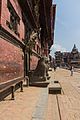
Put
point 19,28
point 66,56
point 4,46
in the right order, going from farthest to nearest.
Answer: point 66,56 < point 19,28 < point 4,46

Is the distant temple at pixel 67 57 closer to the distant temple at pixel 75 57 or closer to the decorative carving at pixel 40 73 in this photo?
the distant temple at pixel 75 57

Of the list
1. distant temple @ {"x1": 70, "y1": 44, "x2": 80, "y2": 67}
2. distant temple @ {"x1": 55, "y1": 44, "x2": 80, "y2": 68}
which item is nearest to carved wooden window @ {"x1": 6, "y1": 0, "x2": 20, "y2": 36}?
distant temple @ {"x1": 55, "y1": 44, "x2": 80, "y2": 68}

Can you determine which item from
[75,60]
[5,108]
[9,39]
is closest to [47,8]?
[9,39]

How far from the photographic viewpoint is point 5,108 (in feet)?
29.9

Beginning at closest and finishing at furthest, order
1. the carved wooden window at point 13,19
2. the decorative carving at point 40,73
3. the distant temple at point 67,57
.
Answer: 1. the carved wooden window at point 13,19
2. the decorative carving at point 40,73
3. the distant temple at point 67,57

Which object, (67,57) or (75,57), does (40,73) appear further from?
(67,57)

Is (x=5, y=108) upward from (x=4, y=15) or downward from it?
downward

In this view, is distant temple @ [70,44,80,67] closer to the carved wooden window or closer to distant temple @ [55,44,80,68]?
distant temple @ [55,44,80,68]

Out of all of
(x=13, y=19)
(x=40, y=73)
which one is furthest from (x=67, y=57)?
(x=13, y=19)

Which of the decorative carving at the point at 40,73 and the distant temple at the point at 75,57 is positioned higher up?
the distant temple at the point at 75,57

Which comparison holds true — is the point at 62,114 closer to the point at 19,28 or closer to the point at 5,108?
the point at 5,108

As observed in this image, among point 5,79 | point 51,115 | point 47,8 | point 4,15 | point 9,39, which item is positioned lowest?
point 51,115

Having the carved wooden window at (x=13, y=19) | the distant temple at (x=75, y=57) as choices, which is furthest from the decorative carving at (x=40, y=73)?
the distant temple at (x=75, y=57)

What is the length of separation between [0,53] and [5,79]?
66.1 inches
